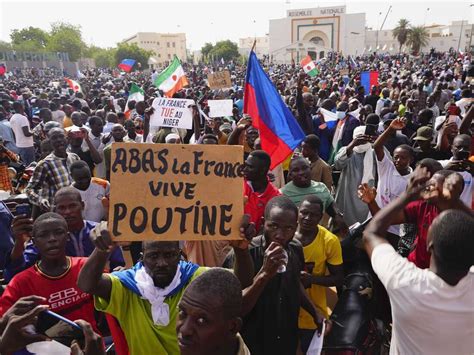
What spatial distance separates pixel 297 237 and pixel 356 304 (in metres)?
0.65

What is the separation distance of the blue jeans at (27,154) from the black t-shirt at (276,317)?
7.17 metres

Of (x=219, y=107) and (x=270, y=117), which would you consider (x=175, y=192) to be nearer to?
(x=270, y=117)

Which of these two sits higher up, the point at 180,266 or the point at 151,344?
the point at 180,266

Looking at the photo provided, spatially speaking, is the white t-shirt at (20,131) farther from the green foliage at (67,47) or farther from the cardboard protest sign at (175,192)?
the green foliage at (67,47)

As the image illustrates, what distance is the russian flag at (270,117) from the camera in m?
5.09

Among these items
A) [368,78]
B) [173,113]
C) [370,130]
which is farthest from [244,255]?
[368,78]

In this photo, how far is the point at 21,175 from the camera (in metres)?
7.39

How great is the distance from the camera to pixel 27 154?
28.2 feet

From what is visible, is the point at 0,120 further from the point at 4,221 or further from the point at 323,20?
the point at 323,20

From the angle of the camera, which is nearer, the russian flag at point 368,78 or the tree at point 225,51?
the russian flag at point 368,78

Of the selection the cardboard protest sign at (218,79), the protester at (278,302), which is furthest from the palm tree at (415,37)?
the protester at (278,302)

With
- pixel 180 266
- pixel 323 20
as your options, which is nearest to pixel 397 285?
pixel 180 266

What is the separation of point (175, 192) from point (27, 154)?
7.39 m

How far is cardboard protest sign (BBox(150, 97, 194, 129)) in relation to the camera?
7.12 meters
